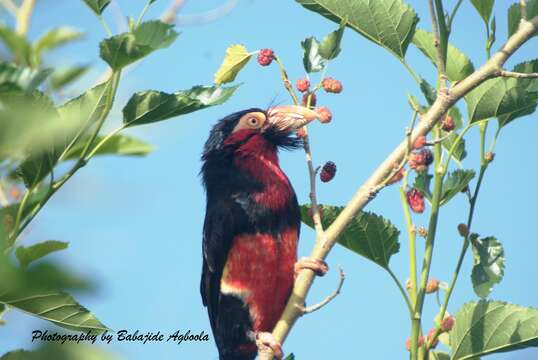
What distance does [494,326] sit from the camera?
276 cm

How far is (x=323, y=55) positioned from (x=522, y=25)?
78cm

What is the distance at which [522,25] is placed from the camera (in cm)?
255

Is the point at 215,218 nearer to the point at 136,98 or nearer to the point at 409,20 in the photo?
the point at 409,20

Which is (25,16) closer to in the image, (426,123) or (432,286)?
(426,123)

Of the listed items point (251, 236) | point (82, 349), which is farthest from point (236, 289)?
point (82, 349)

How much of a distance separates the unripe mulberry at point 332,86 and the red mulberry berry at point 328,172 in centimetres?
31

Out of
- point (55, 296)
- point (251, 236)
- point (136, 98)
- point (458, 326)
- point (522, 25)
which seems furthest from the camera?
point (251, 236)

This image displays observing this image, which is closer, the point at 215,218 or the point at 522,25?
the point at 522,25

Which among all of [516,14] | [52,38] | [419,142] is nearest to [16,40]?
[52,38]

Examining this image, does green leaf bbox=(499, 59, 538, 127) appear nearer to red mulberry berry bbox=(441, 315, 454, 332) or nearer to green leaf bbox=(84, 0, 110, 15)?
red mulberry berry bbox=(441, 315, 454, 332)

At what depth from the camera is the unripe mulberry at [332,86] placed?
306 centimetres

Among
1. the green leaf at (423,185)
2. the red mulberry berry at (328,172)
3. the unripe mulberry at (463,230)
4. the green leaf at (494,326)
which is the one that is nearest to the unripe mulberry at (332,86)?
the red mulberry berry at (328,172)

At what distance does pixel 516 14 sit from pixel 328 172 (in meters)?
0.97

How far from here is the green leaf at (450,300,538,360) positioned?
8.91 ft
